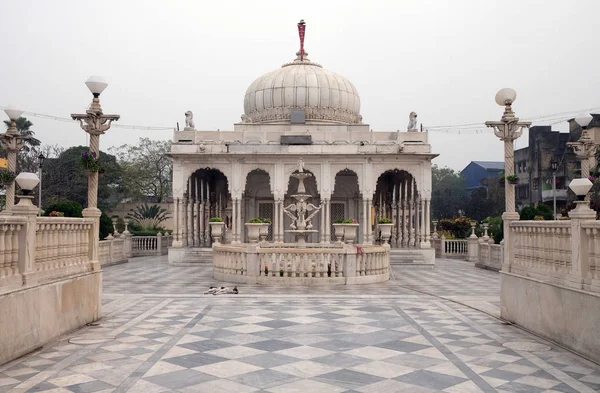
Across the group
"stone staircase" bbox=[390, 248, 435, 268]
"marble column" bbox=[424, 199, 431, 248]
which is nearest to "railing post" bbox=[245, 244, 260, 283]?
"stone staircase" bbox=[390, 248, 435, 268]

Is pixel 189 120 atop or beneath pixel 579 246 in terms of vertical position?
atop

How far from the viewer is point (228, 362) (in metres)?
6.18

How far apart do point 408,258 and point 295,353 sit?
18640 millimetres

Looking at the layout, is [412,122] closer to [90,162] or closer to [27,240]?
[90,162]

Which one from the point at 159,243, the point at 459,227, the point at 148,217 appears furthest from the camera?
the point at 148,217

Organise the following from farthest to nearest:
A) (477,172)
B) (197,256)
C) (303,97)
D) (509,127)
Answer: (477,172) → (303,97) → (197,256) → (509,127)

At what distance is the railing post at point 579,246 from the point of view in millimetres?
6797

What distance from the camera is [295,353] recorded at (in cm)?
661

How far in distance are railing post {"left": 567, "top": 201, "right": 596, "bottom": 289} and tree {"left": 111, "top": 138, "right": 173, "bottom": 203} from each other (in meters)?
43.6

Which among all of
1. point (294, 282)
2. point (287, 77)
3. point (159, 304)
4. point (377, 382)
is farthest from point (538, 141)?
point (377, 382)

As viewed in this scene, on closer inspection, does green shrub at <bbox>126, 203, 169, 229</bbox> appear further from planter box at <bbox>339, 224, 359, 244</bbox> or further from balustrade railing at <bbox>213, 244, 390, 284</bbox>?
balustrade railing at <bbox>213, 244, 390, 284</bbox>

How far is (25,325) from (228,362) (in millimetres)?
2581

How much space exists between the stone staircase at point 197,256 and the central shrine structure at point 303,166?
12 centimetres

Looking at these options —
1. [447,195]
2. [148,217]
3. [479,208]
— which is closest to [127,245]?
[148,217]
